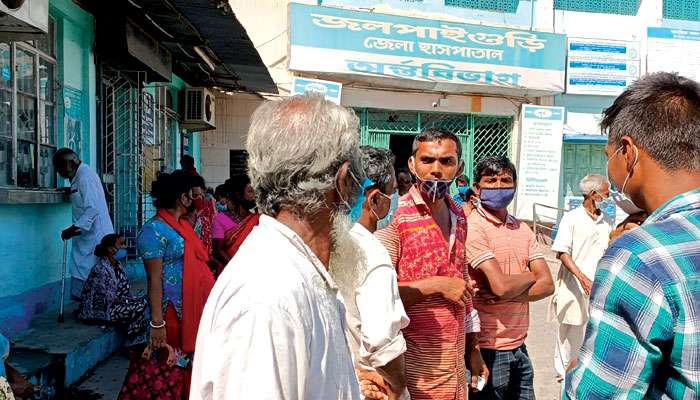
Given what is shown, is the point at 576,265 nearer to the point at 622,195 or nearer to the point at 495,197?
the point at 495,197

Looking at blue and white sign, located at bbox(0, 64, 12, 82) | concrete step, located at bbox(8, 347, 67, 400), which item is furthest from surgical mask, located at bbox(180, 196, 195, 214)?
blue and white sign, located at bbox(0, 64, 12, 82)

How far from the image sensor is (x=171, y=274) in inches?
140

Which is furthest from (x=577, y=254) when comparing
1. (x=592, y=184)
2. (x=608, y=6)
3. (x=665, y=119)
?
(x=608, y=6)

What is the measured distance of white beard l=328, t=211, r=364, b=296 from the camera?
155cm

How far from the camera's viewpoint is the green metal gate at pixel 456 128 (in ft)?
40.8

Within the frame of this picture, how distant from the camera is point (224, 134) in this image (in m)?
12.5

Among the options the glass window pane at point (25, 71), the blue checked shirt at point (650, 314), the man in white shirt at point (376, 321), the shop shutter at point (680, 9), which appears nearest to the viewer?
the blue checked shirt at point (650, 314)

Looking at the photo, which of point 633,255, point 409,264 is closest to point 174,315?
point 409,264

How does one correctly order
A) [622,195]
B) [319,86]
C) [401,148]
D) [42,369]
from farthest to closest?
[401,148] → [319,86] → [42,369] → [622,195]

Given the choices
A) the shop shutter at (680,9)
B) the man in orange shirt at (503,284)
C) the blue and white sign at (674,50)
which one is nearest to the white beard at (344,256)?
the man in orange shirt at (503,284)

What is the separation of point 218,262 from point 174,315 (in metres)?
0.95

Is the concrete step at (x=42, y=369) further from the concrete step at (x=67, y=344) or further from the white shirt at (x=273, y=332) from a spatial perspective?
the white shirt at (x=273, y=332)

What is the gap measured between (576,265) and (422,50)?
8331 mm

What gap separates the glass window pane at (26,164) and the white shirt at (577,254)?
4.37 meters
